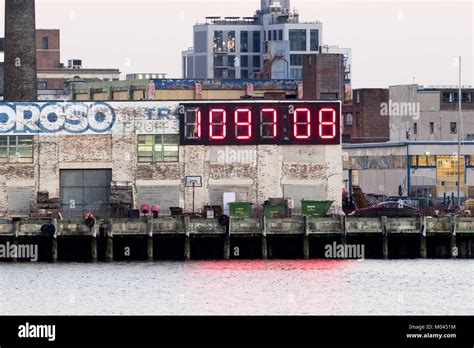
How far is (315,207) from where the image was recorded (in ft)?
342

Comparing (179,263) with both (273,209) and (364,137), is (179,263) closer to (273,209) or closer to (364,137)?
(273,209)

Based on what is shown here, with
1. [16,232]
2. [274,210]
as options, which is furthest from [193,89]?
[16,232]

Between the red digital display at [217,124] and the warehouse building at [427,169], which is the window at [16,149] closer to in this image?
the red digital display at [217,124]

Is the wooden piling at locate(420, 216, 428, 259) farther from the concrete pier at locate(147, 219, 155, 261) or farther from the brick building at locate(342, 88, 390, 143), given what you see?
the brick building at locate(342, 88, 390, 143)

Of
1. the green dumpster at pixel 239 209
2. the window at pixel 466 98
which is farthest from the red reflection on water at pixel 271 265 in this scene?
the window at pixel 466 98

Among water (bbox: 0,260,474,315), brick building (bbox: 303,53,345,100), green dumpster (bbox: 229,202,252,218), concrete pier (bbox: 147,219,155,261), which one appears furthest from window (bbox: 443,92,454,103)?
concrete pier (bbox: 147,219,155,261)

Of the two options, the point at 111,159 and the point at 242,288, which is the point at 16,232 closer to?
the point at 111,159

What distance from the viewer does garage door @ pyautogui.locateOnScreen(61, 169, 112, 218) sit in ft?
349

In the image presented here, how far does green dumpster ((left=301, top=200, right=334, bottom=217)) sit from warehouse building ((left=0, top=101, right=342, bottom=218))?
10.2 feet

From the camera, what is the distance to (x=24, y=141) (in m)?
106

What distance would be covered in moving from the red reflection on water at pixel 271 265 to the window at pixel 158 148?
47.1 ft

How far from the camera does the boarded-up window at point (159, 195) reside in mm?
106375

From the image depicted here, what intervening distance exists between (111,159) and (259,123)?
9941mm

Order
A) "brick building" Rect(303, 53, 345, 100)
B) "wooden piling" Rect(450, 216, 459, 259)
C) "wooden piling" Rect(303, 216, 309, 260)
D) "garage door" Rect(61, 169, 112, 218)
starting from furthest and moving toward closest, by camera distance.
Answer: "brick building" Rect(303, 53, 345, 100) → "garage door" Rect(61, 169, 112, 218) → "wooden piling" Rect(450, 216, 459, 259) → "wooden piling" Rect(303, 216, 309, 260)
